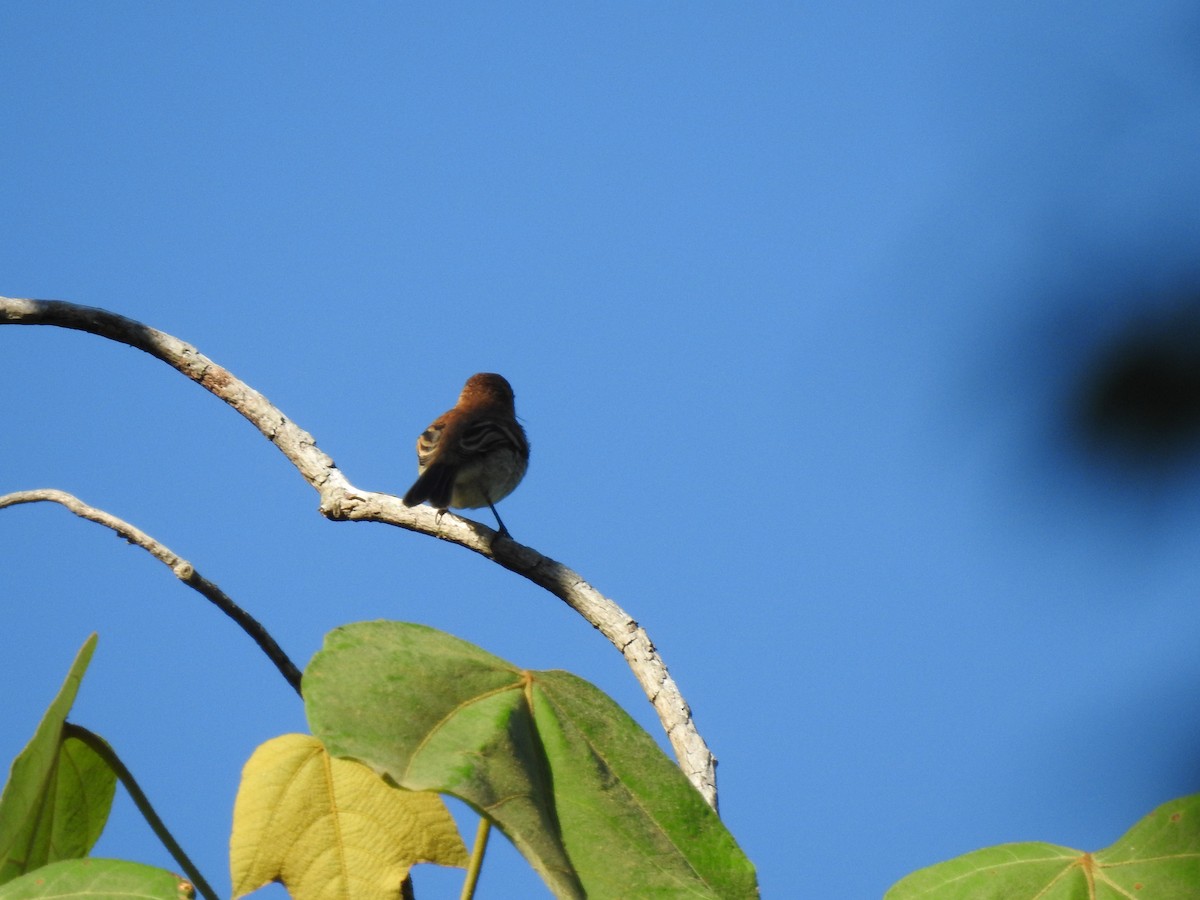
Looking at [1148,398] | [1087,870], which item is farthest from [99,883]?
[1148,398]

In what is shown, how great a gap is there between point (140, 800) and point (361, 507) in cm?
141

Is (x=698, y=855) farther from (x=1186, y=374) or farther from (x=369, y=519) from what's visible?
(x=369, y=519)

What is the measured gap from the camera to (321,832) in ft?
4.18

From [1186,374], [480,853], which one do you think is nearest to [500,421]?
[1186,374]

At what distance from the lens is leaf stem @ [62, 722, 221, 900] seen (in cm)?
112

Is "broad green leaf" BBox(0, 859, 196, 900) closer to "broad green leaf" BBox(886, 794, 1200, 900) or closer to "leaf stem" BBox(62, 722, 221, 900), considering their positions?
"leaf stem" BBox(62, 722, 221, 900)

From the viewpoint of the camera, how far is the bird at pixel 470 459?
6496 mm

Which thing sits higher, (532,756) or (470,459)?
(470,459)

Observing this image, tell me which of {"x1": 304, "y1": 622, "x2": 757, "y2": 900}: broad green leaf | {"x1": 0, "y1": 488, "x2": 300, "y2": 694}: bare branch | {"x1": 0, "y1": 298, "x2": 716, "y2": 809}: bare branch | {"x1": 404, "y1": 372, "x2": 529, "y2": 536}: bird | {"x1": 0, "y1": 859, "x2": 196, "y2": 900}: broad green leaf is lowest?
{"x1": 0, "y1": 859, "x2": 196, "y2": 900}: broad green leaf

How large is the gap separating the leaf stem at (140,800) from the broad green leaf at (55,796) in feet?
0.08

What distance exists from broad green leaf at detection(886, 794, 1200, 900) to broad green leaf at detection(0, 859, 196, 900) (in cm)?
65

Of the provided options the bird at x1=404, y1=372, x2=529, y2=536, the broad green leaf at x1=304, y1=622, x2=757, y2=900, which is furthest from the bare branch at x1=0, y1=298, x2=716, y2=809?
the bird at x1=404, y1=372, x2=529, y2=536

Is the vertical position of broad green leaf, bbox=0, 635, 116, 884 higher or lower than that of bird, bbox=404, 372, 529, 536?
lower

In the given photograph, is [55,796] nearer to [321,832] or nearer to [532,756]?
[321,832]
